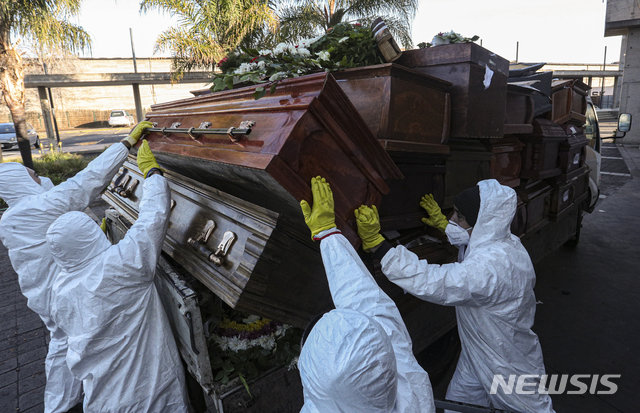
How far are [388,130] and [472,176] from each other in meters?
1.27

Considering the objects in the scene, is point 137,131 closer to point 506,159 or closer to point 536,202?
point 506,159

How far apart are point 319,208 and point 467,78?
1.53 meters

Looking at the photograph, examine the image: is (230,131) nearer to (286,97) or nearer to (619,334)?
(286,97)

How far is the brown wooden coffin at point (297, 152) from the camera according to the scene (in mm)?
1686

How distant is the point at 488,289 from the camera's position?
6.64 ft

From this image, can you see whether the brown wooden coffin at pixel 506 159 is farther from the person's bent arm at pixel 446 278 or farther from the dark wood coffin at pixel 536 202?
the person's bent arm at pixel 446 278

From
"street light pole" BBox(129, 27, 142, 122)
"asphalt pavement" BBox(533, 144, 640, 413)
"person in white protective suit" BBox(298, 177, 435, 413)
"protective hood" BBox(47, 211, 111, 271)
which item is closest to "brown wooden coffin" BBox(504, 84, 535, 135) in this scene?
"asphalt pavement" BBox(533, 144, 640, 413)

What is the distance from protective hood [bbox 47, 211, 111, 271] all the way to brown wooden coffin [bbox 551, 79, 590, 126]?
4894 millimetres

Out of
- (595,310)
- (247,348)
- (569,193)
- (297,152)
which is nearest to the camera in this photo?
(297,152)

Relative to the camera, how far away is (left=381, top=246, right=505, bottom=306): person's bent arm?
2.00 metres

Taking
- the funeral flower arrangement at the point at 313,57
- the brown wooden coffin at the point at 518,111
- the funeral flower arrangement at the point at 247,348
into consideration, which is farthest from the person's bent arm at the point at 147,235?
the brown wooden coffin at the point at 518,111

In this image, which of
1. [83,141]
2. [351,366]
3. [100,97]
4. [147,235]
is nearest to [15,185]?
[147,235]

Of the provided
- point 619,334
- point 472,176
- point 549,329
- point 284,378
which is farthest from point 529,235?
point 284,378

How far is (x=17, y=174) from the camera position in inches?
117
